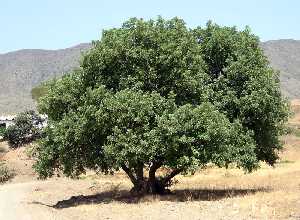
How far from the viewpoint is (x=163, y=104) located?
29.8 m

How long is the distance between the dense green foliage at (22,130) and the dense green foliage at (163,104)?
51.9 m

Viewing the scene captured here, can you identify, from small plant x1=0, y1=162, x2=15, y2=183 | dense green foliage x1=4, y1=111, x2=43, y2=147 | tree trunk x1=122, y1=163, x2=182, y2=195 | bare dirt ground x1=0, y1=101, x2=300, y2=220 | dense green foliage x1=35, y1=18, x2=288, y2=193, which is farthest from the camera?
dense green foliage x1=4, y1=111, x2=43, y2=147

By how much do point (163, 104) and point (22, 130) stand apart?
5840 cm

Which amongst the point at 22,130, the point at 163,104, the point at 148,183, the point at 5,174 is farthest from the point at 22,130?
the point at 163,104

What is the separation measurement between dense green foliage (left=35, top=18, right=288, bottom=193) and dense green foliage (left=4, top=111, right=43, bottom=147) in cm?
5190

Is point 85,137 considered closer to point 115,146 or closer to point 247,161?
point 115,146

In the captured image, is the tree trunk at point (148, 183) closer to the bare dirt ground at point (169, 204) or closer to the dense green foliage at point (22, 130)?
the bare dirt ground at point (169, 204)

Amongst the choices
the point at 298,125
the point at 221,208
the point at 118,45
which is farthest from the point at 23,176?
the point at 298,125

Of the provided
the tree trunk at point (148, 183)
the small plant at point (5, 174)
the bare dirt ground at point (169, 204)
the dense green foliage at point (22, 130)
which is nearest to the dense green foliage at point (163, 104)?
the tree trunk at point (148, 183)

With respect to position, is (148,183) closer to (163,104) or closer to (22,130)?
(163,104)

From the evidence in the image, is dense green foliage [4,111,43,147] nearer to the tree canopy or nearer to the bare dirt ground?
the tree canopy

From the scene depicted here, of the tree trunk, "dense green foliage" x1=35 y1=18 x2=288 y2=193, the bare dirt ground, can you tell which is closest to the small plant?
the bare dirt ground

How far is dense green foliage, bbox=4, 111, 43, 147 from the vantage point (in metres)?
84.4

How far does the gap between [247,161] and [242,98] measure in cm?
342
